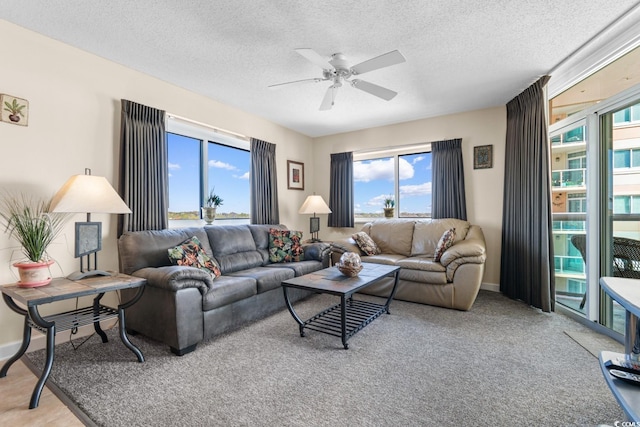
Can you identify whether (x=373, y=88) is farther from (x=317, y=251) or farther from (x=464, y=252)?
(x=317, y=251)

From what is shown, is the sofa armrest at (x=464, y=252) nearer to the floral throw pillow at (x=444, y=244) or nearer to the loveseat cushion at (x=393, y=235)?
the floral throw pillow at (x=444, y=244)

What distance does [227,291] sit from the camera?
2.65m

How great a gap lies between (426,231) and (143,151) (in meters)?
3.75

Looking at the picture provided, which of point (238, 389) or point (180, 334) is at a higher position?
point (180, 334)

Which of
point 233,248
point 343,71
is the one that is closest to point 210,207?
point 233,248

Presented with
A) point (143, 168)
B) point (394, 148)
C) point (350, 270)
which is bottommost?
point (350, 270)

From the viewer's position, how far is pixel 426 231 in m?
4.27

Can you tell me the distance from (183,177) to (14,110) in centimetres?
159

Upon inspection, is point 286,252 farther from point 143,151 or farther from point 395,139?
point 395,139

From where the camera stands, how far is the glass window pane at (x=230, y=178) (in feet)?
13.4

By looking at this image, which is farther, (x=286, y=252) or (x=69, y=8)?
(x=286, y=252)

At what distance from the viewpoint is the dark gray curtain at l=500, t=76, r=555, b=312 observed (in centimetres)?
316

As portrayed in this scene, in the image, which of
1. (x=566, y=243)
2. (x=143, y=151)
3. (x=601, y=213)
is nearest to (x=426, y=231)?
(x=566, y=243)

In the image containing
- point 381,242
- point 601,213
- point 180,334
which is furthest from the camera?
point 381,242
